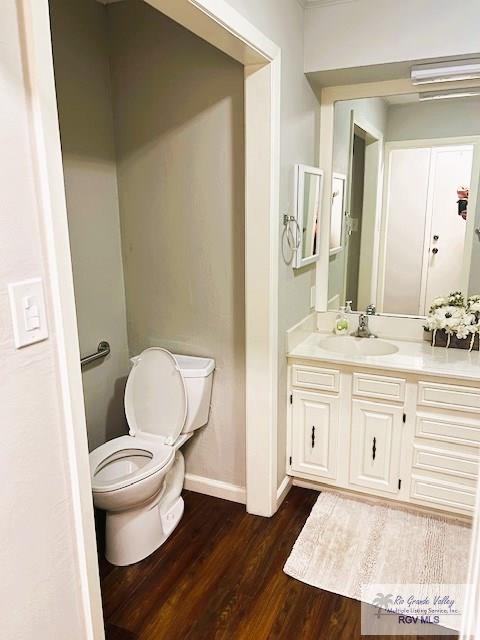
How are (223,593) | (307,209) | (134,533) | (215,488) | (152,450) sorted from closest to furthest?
(223,593) < (134,533) < (152,450) < (307,209) < (215,488)

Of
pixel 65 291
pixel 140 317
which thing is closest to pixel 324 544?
pixel 140 317

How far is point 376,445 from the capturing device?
7.78ft

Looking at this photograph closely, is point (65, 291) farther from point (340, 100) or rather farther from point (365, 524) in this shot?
point (340, 100)

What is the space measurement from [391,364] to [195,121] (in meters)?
1.46

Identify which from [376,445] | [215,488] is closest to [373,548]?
[376,445]

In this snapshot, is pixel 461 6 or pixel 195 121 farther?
pixel 195 121

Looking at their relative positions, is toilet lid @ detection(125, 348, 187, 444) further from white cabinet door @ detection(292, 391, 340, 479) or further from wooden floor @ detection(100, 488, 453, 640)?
white cabinet door @ detection(292, 391, 340, 479)

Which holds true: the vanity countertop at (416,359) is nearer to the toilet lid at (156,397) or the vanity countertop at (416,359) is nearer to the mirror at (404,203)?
the mirror at (404,203)

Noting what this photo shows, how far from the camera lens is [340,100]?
257 centimetres

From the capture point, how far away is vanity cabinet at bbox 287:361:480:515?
7.21 ft

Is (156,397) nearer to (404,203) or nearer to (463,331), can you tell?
(463,331)

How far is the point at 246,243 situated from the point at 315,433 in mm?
1061

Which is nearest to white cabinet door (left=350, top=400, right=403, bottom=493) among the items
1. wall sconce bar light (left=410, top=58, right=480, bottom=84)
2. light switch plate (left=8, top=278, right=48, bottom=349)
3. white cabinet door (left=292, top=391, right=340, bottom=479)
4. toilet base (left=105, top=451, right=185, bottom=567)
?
white cabinet door (left=292, top=391, right=340, bottom=479)

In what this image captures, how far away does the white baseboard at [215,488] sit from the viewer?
2.52m
